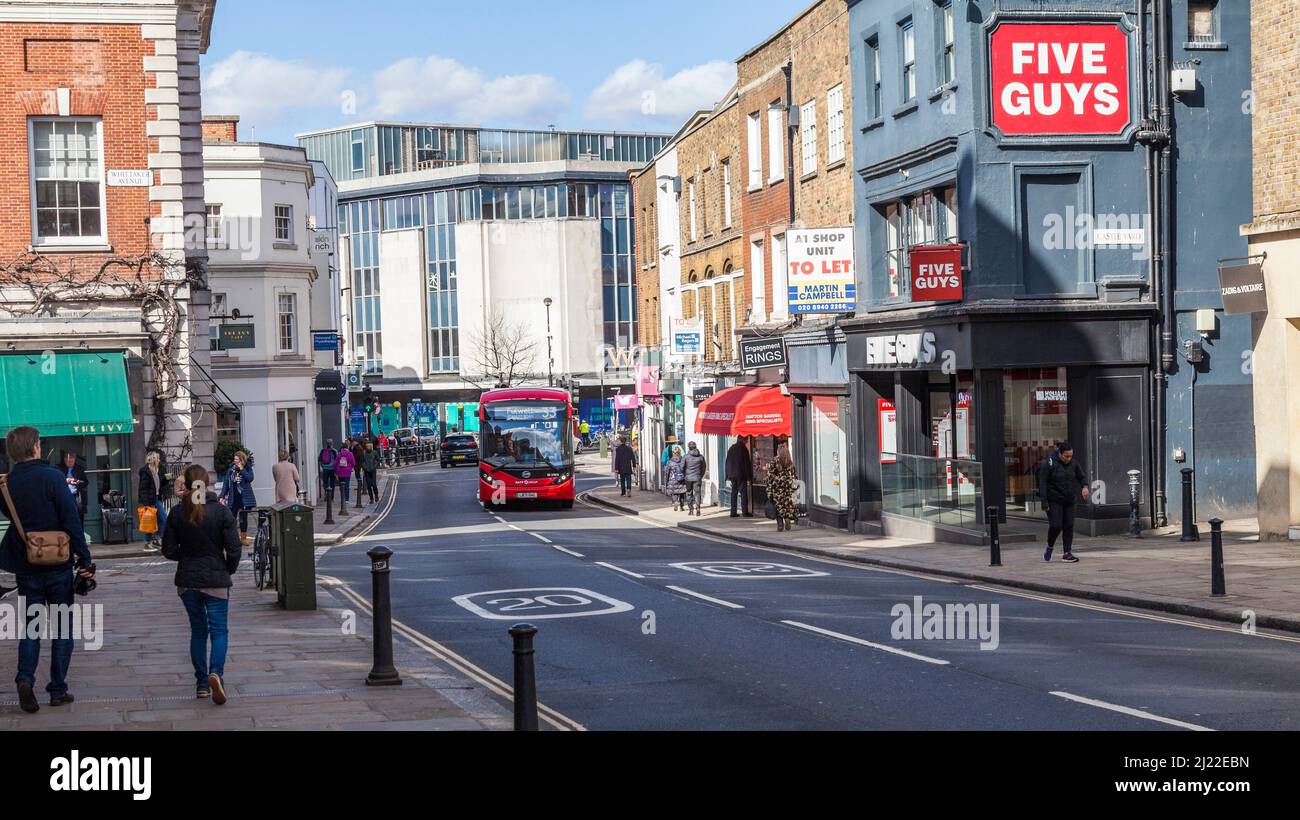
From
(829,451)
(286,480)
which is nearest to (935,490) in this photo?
(829,451)

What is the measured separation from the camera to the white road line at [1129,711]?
991 cm

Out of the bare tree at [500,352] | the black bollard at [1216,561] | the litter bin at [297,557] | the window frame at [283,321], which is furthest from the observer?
the bare tree at [500,352]

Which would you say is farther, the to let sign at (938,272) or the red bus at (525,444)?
the red bus at (525,444)

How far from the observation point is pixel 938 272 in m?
25.6

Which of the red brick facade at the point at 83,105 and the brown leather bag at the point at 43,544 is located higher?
the red brick facade at the point at 83,105

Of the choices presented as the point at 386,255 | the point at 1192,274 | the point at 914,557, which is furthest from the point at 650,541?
the point at 386,255

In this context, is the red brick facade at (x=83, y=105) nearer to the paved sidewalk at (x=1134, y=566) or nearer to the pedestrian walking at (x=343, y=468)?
the paved sidewalk at (x=1134, y=566)

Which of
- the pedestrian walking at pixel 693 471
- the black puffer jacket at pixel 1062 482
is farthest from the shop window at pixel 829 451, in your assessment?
the black puffer jacket at pixel 1062 482

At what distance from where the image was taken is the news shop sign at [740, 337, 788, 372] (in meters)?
35.1

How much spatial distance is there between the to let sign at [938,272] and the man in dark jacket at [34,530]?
17.3m

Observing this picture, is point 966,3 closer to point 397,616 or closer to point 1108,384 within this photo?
point 1108,384

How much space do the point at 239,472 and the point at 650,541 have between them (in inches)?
325

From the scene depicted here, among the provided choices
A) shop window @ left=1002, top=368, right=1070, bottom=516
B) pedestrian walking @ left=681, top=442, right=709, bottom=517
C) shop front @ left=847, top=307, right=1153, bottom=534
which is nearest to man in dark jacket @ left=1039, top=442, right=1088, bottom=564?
shop front @ left=847, top=307, right=1153, bottom=534
